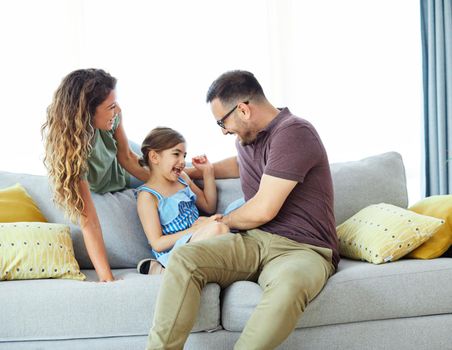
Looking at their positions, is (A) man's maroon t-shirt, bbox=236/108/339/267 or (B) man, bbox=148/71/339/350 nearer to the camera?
(B) man, bbox=148/71/339/350

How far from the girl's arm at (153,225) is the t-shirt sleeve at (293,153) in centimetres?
52

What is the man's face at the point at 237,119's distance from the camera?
252 cm

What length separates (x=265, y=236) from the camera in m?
2.44

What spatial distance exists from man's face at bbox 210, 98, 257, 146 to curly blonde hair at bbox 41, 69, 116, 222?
48 centimetres

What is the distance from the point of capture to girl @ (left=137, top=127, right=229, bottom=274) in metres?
2.66

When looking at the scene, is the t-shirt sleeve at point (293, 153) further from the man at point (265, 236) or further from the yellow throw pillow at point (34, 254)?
the yellow throw pillow at point (34, 254)

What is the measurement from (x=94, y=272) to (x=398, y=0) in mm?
2906

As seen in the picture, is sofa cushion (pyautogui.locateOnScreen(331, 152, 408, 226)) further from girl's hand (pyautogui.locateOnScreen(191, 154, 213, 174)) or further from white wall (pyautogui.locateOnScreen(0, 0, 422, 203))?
white wall (pyautogui.locateOnScreen(0, 0, 422, 203))

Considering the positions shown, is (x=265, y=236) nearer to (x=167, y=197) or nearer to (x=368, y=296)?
(x=368, y=296)

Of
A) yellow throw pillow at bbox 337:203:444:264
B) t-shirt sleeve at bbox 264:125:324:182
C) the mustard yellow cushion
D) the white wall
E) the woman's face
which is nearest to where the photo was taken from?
t-shirt sleeve at bbox 264:125:324:182

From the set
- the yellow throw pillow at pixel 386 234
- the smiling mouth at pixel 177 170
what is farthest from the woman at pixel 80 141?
the yellow throw pillow at pixel 386 234

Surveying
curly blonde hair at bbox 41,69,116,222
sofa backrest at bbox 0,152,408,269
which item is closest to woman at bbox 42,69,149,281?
curly blonde hair at bbox 41,69,116,222

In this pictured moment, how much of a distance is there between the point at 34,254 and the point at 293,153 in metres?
1.11

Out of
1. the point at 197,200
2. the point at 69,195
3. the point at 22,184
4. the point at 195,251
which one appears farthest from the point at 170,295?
the point at 22,184
